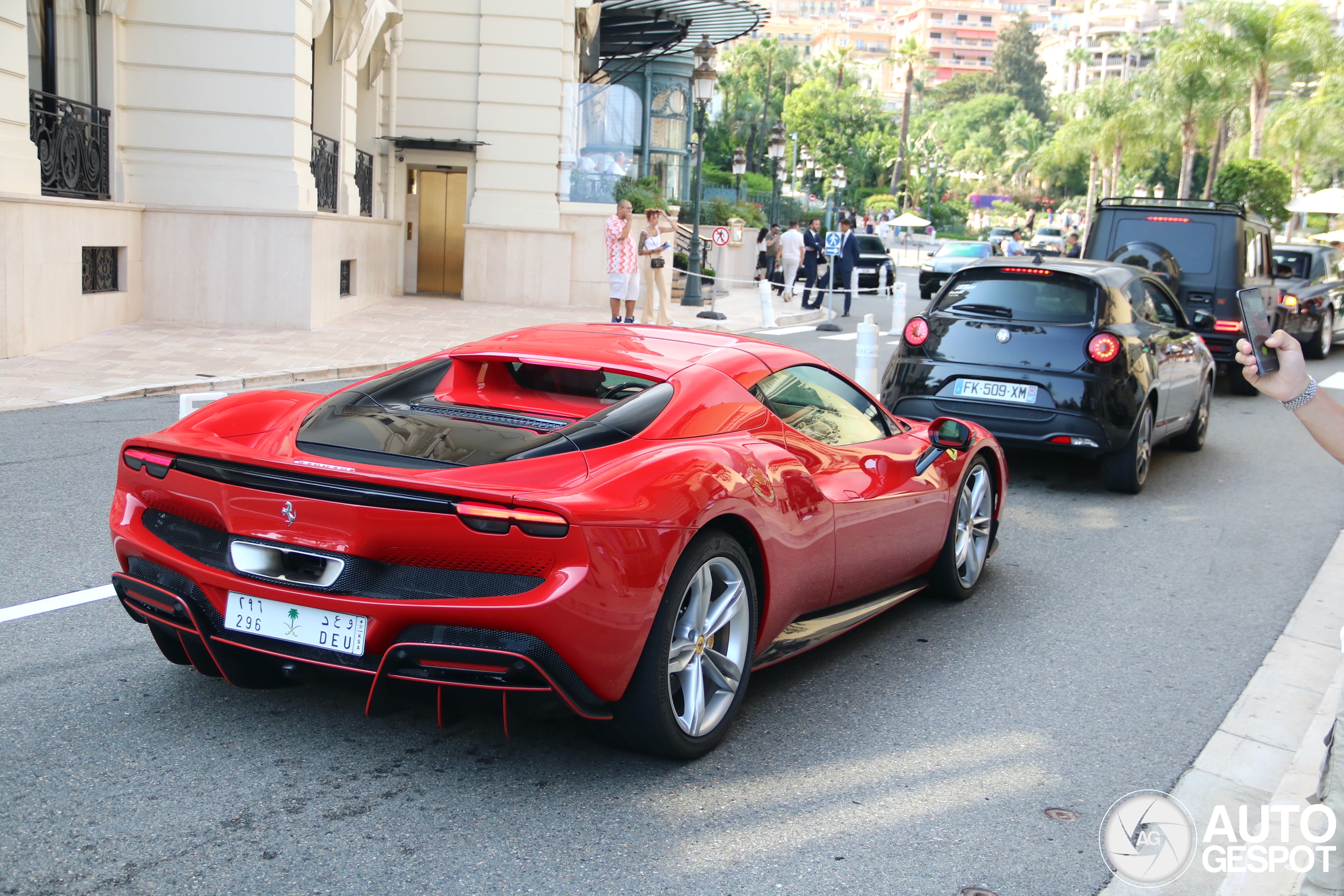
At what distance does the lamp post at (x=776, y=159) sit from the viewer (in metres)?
45.4

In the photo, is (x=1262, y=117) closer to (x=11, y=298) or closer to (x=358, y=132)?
(x=358, y=132)

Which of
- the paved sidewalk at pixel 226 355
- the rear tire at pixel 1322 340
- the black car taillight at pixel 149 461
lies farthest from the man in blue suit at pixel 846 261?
the black car taillight at pixel 149 461

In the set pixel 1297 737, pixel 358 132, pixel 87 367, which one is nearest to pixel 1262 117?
pixel 358 132

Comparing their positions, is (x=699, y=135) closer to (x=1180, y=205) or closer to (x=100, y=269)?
(x=1180, y=205)

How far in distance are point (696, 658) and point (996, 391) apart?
528cm

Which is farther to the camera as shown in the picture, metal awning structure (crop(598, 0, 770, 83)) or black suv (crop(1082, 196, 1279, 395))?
metal awning structure (crop(598, 0, 770, 83))

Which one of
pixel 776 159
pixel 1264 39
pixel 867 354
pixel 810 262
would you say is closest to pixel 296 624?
pixel 867 354

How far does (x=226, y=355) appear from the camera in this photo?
1413cm

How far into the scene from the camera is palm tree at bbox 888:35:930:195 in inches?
4360

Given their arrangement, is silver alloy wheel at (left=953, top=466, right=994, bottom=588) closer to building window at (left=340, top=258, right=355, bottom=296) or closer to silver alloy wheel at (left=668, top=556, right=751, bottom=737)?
silver alloy wheel at (left=668, top=556, right=751, bottom=737)

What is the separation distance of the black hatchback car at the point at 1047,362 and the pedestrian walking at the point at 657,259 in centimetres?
1011

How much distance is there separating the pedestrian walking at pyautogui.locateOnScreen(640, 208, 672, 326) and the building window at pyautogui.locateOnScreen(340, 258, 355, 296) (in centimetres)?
480

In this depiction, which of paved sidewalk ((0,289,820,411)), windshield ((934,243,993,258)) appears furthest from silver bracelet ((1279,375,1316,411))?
windshield ((934,243,993,258))

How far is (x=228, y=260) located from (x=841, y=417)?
1362 cm
